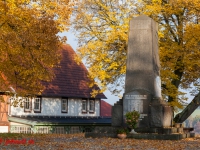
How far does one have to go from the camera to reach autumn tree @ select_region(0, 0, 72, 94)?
21453 millimetres

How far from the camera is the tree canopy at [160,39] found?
30.1m

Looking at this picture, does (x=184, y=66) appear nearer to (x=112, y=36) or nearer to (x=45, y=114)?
(x=112, y=36)

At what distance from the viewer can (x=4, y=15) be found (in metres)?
21.7

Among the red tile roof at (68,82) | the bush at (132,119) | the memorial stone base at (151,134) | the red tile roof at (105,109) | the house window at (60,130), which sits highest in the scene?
the red tile roof at (68,82)

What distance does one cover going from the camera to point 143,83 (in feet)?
Result: 72.6

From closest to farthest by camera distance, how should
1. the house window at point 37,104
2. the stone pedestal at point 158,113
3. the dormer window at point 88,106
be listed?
the stone pedestal at point 158,113 < the house window at point 37,104 < the dormer window at point 88,106

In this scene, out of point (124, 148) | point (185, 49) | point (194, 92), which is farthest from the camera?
point (194, 92)

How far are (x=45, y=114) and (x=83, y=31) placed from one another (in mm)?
9813

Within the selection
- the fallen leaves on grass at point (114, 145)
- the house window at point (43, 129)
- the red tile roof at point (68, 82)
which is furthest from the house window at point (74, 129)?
the fallen leaves on grass at point (114, 145)

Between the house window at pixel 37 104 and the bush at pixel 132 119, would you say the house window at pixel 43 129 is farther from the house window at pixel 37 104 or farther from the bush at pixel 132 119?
the bush at pixel 132 119

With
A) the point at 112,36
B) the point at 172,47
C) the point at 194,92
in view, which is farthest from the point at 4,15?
the point at 194,92

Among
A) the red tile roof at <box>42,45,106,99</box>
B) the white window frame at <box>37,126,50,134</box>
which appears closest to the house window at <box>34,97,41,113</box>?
the red tile roof at <box>42,45,106,99</box>

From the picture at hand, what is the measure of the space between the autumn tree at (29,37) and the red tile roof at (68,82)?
47.5ft

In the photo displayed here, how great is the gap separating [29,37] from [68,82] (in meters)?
20.4
